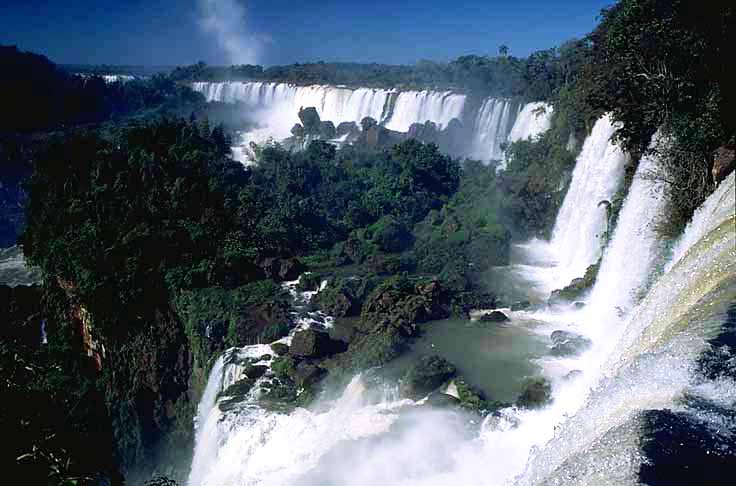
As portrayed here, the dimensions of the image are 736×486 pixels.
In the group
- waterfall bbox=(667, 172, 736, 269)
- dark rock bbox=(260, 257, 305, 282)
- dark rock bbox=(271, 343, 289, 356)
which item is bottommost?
dark rock bbox=(271, 343, 289, 356)

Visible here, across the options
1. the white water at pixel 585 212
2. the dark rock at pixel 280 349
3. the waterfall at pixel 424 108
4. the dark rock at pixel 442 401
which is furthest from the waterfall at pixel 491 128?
the dark rock at pixel 442 401

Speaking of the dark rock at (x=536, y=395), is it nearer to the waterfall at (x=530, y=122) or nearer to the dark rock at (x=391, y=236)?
the dark rock at (x=391, y=236)

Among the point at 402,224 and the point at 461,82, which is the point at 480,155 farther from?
the point at 402,224

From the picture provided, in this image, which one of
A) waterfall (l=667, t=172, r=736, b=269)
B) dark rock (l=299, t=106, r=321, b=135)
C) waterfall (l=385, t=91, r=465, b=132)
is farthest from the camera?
dark rock (l=299, t=106, r=321, b=135)

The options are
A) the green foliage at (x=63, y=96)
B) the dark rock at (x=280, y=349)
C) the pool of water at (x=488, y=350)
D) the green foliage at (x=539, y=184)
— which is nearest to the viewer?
the pool of water at (x=488, y=350)

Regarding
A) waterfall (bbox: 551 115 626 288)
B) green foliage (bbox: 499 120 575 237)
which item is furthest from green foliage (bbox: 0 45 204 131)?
waterfall (bbox: 551 115 626 288)

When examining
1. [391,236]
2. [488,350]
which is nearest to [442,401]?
[488,350]

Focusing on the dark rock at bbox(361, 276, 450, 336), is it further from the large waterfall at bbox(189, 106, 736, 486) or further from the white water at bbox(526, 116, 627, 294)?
the white water at bbox(526, 116, 627, 294)
